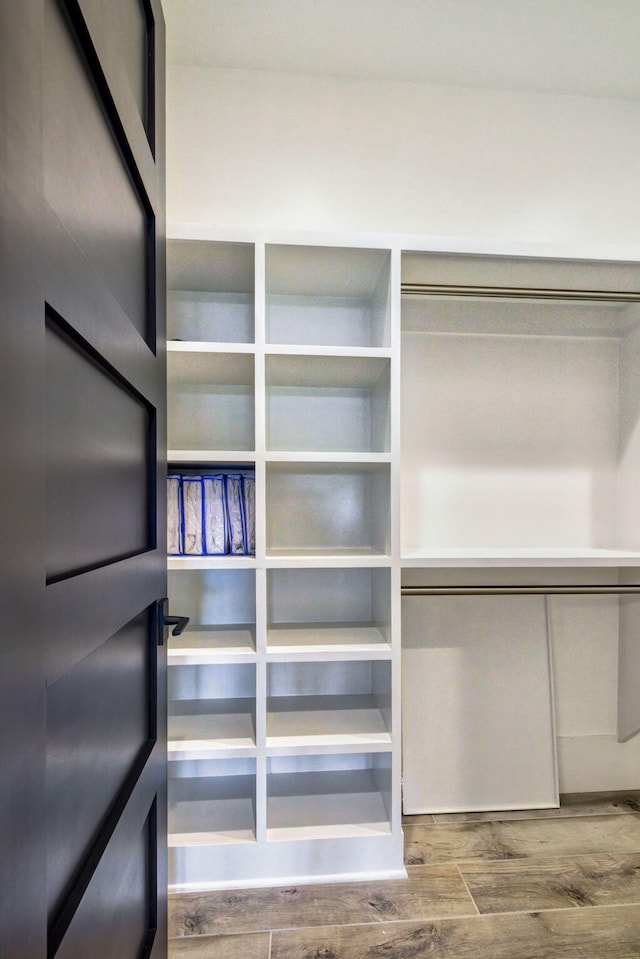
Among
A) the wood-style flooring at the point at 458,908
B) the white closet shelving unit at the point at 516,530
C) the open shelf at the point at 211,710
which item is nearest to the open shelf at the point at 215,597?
the open shelf at the point at 211,710

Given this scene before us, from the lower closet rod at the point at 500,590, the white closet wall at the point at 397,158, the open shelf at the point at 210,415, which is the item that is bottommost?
the lower closet rod at the point at 500,590

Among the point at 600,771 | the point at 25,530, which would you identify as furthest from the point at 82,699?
the point at 600,771

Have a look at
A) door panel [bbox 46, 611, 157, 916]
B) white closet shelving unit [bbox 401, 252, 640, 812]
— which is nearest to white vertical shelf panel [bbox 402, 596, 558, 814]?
white closet shelving unit [bbox 401, 252, 640, 812]

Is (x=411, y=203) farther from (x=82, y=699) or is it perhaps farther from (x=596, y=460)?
(x=82, y=699)

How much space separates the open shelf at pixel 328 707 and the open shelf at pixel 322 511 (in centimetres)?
40

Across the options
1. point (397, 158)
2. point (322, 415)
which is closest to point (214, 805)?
point (322, 415)

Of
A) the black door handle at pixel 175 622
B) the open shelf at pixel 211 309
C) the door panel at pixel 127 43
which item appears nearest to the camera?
the door panel at pixel 127 43

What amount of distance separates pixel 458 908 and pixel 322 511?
1.18 m

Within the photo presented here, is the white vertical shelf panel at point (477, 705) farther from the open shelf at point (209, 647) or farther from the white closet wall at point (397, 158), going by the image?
the white closet wall at point (397, 158)

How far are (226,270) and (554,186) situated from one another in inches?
49.7

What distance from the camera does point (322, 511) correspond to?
77.8 inches

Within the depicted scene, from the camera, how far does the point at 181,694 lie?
1.92 meters

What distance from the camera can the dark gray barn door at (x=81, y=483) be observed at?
1.29 feet

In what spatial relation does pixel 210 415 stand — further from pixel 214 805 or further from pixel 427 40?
pixel 427 40
